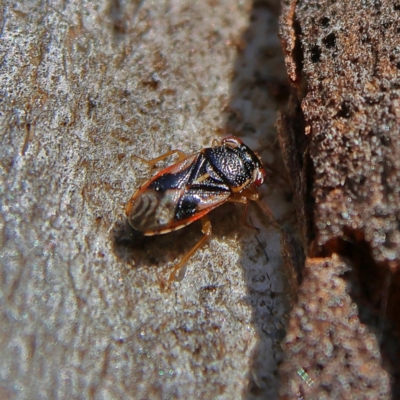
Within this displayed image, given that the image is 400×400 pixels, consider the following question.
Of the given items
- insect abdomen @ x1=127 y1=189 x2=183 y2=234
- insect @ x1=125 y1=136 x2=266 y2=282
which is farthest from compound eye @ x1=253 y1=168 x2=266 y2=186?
insect abdomen @ x1=127 y1=189 x2=183 y2=234

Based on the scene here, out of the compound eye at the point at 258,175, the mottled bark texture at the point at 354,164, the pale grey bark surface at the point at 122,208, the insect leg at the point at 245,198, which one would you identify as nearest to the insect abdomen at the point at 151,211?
the pale grey bark surface at the point at 122,208

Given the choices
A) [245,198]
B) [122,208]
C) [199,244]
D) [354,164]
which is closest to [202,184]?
[245,198]

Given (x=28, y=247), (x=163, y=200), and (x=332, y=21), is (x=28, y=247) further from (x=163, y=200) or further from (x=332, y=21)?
(x=332, y=21)

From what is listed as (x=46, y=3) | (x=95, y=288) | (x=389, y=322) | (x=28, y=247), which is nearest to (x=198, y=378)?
(x=95, y=288)

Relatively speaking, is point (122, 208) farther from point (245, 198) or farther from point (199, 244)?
point (245, 198)

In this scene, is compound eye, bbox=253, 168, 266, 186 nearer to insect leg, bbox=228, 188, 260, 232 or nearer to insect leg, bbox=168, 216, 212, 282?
insect leg, bbox=228, 188, 260, 232
